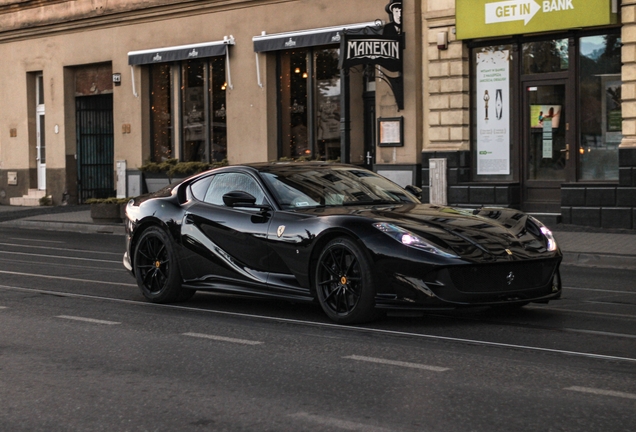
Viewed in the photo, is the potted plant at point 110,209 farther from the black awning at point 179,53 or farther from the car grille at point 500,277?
the car grille at point 500,277

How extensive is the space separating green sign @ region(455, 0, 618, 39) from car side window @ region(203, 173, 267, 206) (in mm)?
11033

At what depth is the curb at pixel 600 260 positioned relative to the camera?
1466cm

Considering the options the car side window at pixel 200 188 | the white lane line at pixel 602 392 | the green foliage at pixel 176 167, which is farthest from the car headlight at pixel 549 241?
the green foliage at pixel 176 167

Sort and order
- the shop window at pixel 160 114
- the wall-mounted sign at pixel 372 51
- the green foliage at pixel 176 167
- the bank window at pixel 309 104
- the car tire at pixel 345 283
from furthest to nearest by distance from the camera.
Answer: the shop window at pixel 160 114, the green foliage at pixel 176 167, the bank window at pixel 309 104, the wall-mounted sign at pixel 372 51, the car tire at pixel 345 283

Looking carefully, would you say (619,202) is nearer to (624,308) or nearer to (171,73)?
(624,308)

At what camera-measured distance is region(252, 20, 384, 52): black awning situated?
75.6 ft

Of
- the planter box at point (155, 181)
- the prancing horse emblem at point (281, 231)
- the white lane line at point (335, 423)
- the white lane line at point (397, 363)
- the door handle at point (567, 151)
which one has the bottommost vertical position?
the white lane line at point (335, 423)

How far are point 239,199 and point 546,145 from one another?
12.4 m

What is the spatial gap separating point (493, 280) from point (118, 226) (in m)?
15.8

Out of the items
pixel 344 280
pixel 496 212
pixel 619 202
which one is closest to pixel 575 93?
pixel 619 202

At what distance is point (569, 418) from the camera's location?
5.39 metres

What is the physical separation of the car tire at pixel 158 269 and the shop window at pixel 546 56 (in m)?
11.9

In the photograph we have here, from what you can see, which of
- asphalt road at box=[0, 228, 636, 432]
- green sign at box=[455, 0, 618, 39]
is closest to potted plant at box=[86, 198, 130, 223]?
green sign at box=[455, 0, 618, 39]

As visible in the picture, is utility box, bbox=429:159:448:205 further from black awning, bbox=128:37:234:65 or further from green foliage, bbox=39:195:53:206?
green foliage, bbox=39:195:53:206
